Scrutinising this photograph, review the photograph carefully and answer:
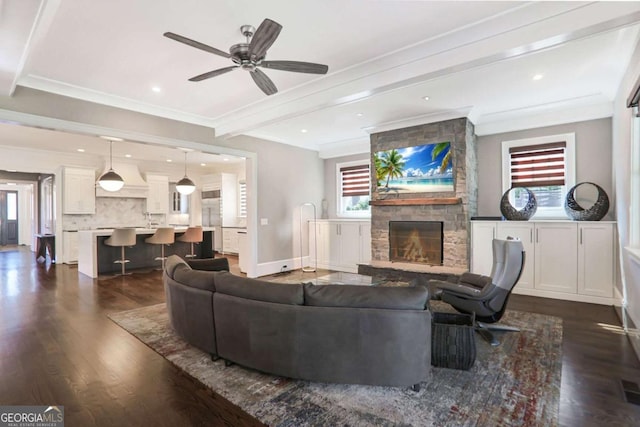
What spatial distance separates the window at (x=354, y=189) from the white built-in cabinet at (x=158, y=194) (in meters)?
5.47

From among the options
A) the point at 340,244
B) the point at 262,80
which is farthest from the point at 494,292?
the point at 340,244

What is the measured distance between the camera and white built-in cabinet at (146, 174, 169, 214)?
30.8ft

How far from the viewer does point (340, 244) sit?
7.03m

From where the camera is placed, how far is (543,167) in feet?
17.0

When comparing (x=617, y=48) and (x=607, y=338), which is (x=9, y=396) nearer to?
(x=607, y=338)

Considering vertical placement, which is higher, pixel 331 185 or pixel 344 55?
pixel 344 55

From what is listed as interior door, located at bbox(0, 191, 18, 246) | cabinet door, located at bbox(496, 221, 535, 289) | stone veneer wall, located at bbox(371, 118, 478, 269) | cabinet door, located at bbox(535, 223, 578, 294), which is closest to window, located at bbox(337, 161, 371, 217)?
stone veneer wall, located at bbox(371, 118, 478, 269)

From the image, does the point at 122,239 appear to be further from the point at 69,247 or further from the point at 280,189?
the point at 280,189

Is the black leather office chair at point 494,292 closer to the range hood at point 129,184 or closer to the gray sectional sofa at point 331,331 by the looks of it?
the gray sectional sofa at point 331,331

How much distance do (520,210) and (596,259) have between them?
1129 mm

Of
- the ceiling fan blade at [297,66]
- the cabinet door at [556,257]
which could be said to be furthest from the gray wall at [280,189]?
the cabinet door at [556,257]

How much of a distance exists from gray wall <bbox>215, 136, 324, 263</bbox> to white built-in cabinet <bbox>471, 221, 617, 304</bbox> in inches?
147

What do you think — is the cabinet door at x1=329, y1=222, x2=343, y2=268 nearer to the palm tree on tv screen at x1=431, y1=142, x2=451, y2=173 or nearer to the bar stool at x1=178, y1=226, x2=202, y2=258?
the palm tree on tv screen at x1=431, y1=142, x2=451, y2=173

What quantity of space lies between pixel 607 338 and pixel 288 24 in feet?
14.1
